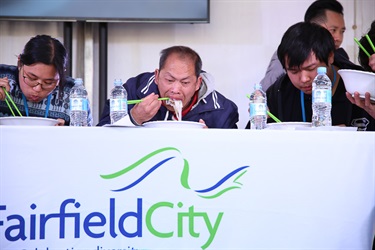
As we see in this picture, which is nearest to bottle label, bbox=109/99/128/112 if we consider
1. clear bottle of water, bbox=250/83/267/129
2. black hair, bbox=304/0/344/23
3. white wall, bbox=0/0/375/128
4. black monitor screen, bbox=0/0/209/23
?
clear bottle of water, bbox=250/83/267/129

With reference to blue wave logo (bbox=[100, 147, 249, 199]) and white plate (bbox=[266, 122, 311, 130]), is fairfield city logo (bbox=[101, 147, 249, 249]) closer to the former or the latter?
blue wave logo (bbox=[100, 147, 249, 199])

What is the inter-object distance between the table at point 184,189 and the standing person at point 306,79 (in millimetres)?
641

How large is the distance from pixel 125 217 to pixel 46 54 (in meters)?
1.06

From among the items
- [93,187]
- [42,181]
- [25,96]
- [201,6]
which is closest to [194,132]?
[93,187]

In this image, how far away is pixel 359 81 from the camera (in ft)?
7.00

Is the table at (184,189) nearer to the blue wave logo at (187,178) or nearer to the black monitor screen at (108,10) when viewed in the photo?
the blue wave logo at (187,178)

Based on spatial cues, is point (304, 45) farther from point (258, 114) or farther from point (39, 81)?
point (39, 81)

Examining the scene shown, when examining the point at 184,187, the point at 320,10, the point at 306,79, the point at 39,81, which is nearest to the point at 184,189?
the point at 184,187

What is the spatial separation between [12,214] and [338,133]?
3.06 feet

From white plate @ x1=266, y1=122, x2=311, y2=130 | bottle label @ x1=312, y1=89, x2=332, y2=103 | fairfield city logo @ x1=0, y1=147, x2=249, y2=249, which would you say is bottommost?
fairfield city logo @ x1=0, y1=147, x2=249, y2=249

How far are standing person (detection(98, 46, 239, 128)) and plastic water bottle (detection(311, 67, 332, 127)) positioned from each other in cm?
43

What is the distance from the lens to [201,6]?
3691mm

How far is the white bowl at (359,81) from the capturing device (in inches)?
82.7

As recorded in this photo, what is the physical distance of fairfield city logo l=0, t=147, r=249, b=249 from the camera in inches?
70.3
